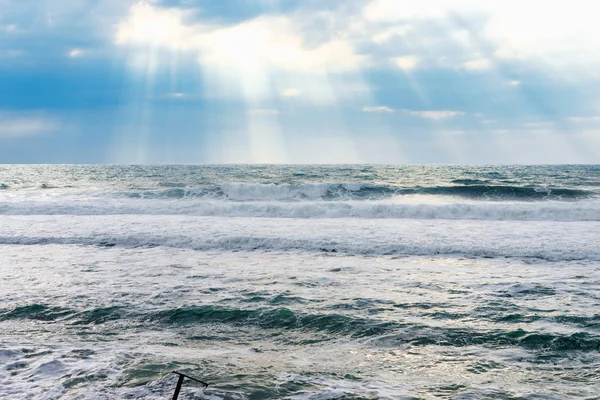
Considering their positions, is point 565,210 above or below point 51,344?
above

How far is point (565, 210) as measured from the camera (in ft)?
68.6

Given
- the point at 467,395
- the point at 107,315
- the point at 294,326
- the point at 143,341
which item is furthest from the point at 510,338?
the point at 107,315

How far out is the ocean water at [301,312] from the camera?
4.96 meters

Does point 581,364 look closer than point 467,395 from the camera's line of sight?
No

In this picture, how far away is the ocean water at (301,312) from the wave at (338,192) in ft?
48.5

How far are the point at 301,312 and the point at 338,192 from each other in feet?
88.4

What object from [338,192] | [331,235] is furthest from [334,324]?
[338,192]

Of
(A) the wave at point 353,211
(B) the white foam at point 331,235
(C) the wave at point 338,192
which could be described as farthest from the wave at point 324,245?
(C) the wave at point 338,192

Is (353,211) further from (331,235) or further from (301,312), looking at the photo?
(301,312)

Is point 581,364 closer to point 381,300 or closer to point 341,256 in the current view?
point 381,300

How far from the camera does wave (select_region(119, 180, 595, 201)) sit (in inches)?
1245

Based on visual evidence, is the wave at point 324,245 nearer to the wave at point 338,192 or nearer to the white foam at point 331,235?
the white foam at point 331,235

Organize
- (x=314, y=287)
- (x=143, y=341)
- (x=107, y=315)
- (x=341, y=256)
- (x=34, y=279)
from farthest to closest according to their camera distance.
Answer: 1. (x=341, y=256)
2. (x=34, y=279)
3. (x=314, y=287)
4. (x=107, y=315)
5. (x=143, y=341)

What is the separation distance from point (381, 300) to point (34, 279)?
7362 millimetres
